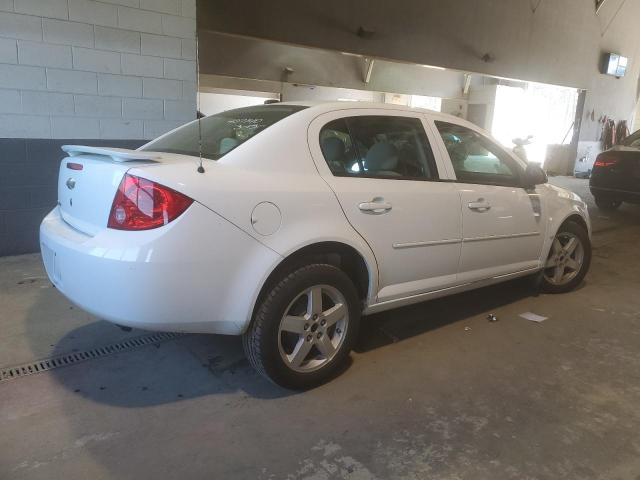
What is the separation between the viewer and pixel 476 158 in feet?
12.1

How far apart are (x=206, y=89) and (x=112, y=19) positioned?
4807 millimetres

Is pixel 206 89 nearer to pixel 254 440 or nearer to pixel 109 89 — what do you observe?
pixel 109 89

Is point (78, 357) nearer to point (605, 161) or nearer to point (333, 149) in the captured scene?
point (333, 149)

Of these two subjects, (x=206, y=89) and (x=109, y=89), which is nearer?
(x=109, y=89)

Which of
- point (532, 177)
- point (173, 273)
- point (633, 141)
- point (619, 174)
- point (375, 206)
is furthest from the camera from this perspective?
point (633, 141)

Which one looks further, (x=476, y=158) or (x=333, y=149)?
(x=476, y=158)

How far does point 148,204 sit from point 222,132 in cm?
91

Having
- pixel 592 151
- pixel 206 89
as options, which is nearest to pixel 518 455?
pixel 206 89

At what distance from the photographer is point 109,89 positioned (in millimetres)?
5000

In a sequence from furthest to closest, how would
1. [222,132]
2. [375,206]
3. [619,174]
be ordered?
1. [619,174]
2. [222,132]
3. [375,206]

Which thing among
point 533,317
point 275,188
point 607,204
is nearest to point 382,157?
point 275,188

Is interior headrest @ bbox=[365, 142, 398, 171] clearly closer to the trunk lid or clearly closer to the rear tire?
the trunk lid

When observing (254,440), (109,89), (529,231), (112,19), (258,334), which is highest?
(112,19)

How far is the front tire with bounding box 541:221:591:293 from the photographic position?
442cm
